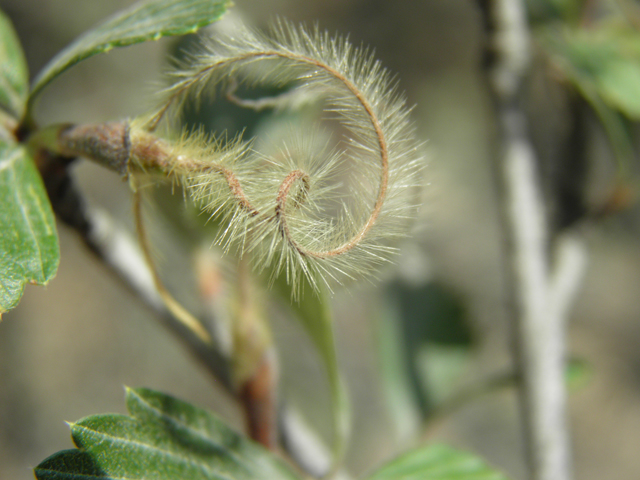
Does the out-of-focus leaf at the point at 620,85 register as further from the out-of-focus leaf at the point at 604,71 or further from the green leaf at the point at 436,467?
the green leaf at the point at 436,467

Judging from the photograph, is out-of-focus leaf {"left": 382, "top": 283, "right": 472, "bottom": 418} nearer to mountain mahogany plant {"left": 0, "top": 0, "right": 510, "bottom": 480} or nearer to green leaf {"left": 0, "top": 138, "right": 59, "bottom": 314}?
mountain mahogany plant {"left": 0, "top": 0, "right": 510, "bottom": 480}

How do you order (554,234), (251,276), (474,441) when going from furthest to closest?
(474,441), (554,234), (251,276)

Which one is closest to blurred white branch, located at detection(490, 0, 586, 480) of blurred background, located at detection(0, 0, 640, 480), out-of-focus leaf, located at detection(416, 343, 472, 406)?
out-of-focus leaf, located at detection(416, 343, 472, 406)

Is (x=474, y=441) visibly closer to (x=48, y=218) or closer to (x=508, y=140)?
(x=508, y=140)

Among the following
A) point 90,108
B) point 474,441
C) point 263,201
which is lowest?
point 474,441

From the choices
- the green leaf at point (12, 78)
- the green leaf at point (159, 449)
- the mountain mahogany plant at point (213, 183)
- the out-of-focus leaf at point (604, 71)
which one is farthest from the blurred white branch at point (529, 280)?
the green leaf at point (12, 78)

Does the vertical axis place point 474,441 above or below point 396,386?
below

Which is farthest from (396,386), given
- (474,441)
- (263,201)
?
(474,441)
